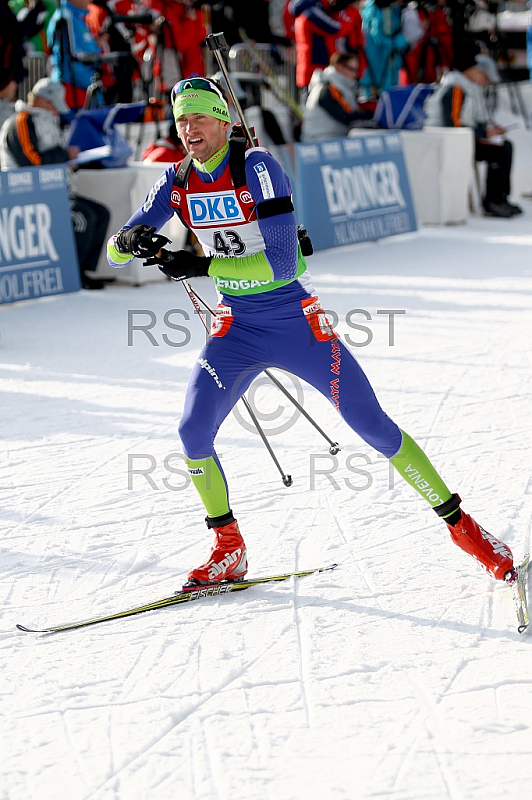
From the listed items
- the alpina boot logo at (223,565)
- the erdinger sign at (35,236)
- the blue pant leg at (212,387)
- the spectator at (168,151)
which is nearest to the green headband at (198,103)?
the blue pant leg at (212,387)

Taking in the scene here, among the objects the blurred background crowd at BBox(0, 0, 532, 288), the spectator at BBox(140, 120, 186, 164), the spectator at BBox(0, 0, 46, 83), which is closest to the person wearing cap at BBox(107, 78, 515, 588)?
the blurred background crowd at BBox(0, 0, 532, 288)

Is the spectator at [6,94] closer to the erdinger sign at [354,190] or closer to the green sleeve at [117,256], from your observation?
the erdinger sign at [354,190]

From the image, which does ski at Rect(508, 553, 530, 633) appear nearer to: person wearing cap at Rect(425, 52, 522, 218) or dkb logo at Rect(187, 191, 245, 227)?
dkb logo at Rect(187, 191, 245, 227)

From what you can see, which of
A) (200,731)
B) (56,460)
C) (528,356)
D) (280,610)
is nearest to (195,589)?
(280,610)

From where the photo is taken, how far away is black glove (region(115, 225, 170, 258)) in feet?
12.3

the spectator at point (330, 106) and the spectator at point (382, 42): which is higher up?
the spectator at point (382, 42)

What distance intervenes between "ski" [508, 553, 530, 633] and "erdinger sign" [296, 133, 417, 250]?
7.99m

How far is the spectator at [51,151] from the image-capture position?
376 inches

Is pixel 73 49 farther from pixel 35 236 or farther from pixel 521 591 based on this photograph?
pixel 521 591

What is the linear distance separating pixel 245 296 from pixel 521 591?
1.48 metres

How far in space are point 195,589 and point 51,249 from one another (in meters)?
6.14

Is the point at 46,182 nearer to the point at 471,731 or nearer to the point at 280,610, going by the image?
the point at 280,610

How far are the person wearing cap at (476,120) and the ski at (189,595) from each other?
35.1 feet

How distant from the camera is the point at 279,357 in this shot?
3900mm
